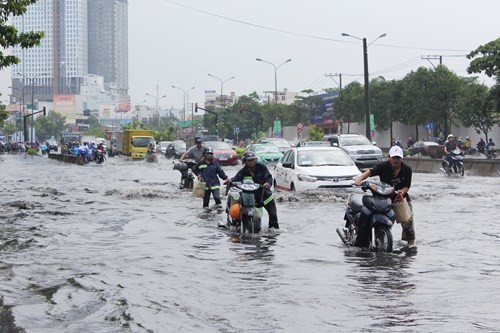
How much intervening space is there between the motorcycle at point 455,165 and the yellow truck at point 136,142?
3740 cm

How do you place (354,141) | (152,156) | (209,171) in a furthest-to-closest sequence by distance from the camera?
(152,156)
(354,141)
(209,171)

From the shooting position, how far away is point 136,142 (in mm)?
67188

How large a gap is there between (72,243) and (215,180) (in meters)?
4.95

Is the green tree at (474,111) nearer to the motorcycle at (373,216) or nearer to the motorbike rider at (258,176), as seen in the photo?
the motorbike rider at (258,176)

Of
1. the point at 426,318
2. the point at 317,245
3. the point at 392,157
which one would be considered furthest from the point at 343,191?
the point at 426,318

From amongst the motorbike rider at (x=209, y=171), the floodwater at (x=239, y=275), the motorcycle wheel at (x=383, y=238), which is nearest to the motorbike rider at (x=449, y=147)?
the floodwater at (x=239, y=275)

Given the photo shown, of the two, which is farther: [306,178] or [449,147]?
[449,147]

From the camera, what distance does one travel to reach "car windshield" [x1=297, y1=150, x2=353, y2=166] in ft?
70.7

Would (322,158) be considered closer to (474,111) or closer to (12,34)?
(12,34)

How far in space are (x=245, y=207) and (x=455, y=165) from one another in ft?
64.3

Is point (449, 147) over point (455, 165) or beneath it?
over

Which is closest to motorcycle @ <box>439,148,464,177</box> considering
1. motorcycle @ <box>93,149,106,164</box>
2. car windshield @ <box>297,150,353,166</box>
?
car windshield @ <box>297,150,353,166</box>

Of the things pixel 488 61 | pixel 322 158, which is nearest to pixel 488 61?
pixel 488 61

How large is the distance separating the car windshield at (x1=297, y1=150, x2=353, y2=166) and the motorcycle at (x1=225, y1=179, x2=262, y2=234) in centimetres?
733
